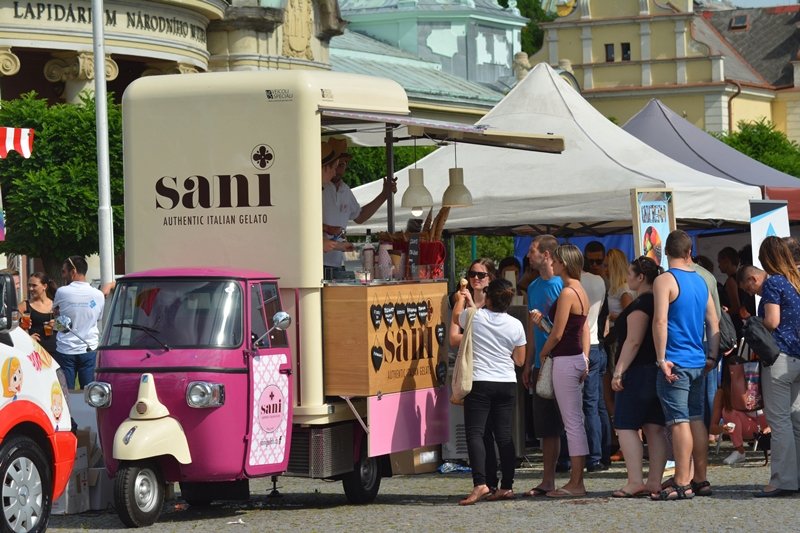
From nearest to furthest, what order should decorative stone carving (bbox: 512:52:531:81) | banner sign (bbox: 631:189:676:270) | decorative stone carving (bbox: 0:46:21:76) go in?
banner sign (bbox: 631:189:676:270) < decorative stone carving (bbox: 0:46:21:76) < decorative stone carving (bbox: 512:52:531:81)

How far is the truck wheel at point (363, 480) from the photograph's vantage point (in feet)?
40.9

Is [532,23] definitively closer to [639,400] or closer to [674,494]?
[639,400]

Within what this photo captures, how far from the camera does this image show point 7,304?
9.73 metres

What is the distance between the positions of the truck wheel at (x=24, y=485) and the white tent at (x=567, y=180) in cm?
659

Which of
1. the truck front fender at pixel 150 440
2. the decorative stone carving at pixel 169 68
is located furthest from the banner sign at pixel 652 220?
the decorative stone carving at pixel 169 68

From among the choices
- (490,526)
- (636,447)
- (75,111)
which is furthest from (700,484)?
(75,111)

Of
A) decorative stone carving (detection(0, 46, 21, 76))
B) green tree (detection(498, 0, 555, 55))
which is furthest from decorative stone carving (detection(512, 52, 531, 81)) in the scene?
decorative stone carving (detection(0, 46, 21, 76))

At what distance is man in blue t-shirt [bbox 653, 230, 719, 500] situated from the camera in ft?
38.8

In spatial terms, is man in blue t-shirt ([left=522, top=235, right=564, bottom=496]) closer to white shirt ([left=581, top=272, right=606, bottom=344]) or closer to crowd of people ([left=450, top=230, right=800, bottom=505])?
crowd of people ([left=450, top=230, right=800, bottom=505])

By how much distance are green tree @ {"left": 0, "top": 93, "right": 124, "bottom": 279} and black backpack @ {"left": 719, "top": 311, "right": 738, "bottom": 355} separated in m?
19.5

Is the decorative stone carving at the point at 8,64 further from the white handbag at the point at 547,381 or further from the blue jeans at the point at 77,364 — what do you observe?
the white handbag at the point at 547,381

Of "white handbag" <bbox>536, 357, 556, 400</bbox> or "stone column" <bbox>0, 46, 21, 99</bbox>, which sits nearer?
"white handbag" <bbox>536, 357, 556, 400</bbox>

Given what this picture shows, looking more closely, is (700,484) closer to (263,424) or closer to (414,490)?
(414,490)

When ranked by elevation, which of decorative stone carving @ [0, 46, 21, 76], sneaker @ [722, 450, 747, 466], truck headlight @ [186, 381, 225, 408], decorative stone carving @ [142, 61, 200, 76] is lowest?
sneaker @ [722, 450, 747, 466]
